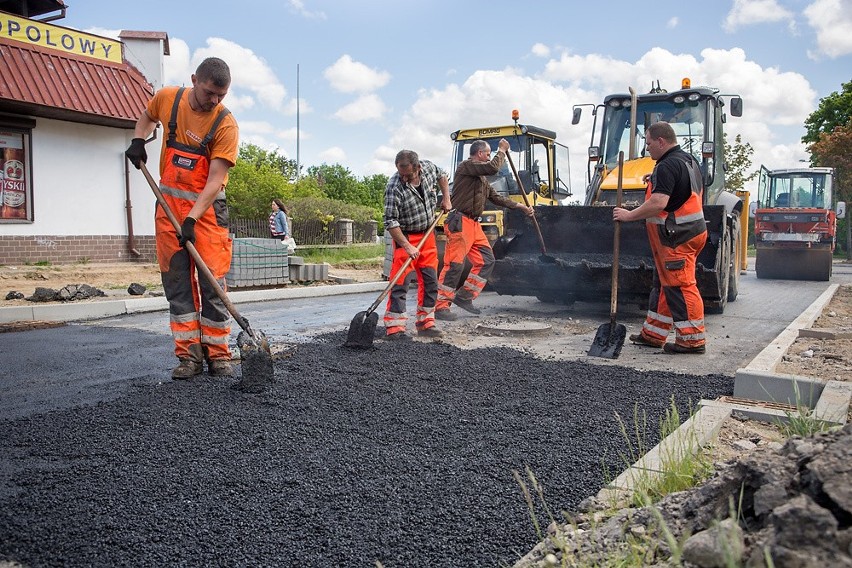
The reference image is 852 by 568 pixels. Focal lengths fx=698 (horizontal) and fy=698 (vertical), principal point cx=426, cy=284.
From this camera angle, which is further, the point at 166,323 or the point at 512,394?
the point at 166,323

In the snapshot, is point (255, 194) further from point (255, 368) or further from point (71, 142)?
point (255, 368)

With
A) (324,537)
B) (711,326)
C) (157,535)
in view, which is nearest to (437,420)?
(324,537)

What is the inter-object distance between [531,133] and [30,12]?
12547 millimetres

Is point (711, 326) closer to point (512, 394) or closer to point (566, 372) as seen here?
point (566, 372)

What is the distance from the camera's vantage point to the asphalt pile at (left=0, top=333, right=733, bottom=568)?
2.28 m

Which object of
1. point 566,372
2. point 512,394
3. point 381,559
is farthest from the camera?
point 566,372

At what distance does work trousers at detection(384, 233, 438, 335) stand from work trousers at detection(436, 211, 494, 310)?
113 centimetres

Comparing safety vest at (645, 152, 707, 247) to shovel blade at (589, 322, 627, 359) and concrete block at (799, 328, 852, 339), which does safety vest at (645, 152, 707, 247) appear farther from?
concrete block at (799, 328, 852, 339)

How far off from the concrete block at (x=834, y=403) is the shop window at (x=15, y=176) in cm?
1287

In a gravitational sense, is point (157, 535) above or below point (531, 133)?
below

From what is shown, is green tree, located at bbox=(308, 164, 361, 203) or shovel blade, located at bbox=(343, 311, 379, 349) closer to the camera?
shovel blade, located at bbox=(343, 311, 379, 349)

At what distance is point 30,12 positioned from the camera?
A: 1636 centimetres

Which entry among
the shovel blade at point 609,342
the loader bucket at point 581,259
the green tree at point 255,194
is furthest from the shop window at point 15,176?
the shovel blade at point 609,342

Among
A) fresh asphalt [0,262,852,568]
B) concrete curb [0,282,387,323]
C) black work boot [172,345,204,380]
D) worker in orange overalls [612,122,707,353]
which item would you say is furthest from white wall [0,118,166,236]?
worker in orange overalls [612,122,707,353]
